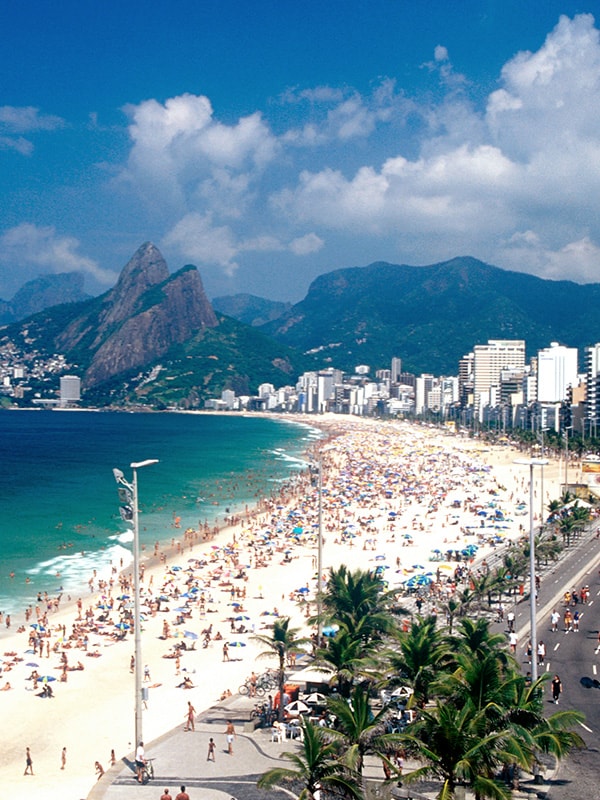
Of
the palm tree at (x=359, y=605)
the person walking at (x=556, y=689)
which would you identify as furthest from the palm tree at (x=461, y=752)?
the person walking at (x=556, y=689)

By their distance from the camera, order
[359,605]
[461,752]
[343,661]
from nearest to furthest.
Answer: [461,752]
[343,661]
[359,605]

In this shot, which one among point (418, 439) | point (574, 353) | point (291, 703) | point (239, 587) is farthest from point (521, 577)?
point (574, 353)

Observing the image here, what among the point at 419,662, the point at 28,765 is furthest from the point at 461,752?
the point at 28,765

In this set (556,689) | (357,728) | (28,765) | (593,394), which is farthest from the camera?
(593,394)

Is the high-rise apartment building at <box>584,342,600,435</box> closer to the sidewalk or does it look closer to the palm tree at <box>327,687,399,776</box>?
the sidewalk

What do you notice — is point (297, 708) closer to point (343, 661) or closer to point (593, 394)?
point (343, 661)

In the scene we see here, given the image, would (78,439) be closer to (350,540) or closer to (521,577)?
(350,540)

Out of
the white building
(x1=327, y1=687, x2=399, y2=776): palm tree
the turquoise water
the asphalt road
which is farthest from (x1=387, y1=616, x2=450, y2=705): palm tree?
the white building
